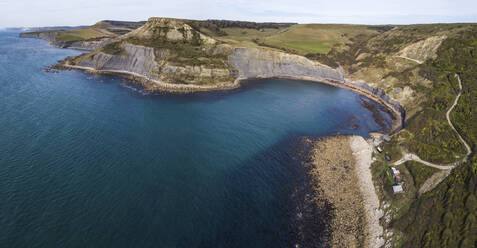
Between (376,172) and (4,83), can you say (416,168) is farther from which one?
(4,83)

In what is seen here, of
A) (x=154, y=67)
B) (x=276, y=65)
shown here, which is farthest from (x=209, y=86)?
(x=276, y=65)

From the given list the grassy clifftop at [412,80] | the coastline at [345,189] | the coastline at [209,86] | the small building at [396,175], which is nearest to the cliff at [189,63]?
the coastline at [209,86]

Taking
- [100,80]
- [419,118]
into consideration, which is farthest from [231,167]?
[100,80]

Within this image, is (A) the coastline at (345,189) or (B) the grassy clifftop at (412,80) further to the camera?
(A) the coastline at (345,189)

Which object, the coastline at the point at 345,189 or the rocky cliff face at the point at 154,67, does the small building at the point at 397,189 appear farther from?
the rocky cliff face at the point at 154,67

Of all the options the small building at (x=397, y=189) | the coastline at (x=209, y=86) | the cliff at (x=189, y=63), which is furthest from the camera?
the cliff at (x=189, y=63)

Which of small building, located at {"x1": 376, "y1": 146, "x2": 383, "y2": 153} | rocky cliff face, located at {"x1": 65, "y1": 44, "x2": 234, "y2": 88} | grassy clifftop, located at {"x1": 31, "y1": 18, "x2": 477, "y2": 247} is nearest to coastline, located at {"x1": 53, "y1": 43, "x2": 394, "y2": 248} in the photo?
small building, located at {"x1": 376, "y1": 146, "x2": 383, "y2": 153}

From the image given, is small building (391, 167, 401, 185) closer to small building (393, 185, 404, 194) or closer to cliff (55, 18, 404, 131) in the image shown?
small building (393, 185, 404, 194)

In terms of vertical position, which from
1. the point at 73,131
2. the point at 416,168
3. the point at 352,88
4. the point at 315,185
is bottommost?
the point at 315,185
